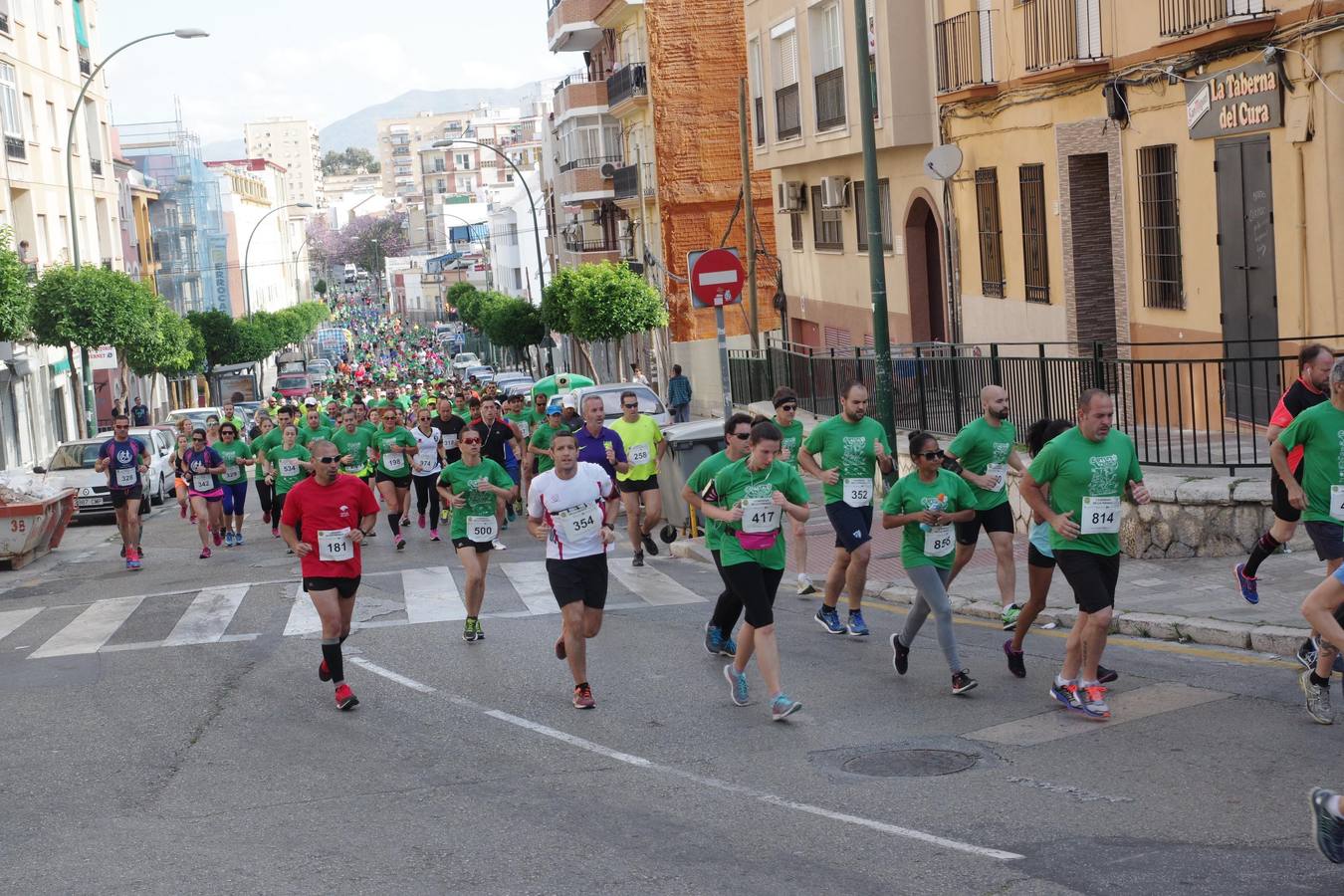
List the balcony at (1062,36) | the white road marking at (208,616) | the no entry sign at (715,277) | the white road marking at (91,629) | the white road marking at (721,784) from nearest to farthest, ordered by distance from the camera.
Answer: the white road marking at (721,784) < the white road marking at (91,629) < the white road marking at (208,616) < the no entry sign at (715,277) < the balcony at (1062,36)

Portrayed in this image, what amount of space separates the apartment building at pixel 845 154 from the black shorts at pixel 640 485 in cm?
669

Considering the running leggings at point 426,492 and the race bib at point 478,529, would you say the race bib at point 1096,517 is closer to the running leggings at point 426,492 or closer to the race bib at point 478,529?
the race bib at point 478,529

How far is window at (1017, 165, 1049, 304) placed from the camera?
70.8 feet

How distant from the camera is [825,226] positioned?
32.5 meters

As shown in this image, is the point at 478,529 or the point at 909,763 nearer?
the point at 909,763

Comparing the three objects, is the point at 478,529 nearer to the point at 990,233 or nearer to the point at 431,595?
the point at 431,595

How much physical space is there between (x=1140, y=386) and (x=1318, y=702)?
7186mm

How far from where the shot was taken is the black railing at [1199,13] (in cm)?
1484

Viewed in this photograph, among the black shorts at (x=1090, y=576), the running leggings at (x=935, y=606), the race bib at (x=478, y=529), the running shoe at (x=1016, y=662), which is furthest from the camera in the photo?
the race bib at (x=478, y=529)

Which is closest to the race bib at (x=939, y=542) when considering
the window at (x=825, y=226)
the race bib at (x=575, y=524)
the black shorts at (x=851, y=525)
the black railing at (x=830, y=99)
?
the black shorts at (x=851, y=525)

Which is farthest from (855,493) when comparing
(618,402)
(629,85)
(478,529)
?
(629,85)

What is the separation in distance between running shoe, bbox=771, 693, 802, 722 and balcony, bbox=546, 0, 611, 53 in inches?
1956

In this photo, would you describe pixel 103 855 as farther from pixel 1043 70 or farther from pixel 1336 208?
pixel 1043 70

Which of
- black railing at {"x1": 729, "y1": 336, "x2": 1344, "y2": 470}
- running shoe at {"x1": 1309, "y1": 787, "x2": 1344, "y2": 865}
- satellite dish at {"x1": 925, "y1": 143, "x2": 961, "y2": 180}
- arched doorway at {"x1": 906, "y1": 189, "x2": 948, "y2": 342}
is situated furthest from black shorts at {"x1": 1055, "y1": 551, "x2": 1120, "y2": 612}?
arched doorway at {"x1": 906, "y1": 189, "x2": 948, "y2": 342}
